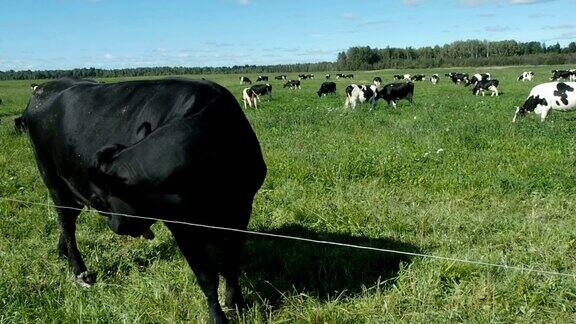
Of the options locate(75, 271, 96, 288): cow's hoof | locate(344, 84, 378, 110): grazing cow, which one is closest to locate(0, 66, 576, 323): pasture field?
locate(75, 271, 96, 288): cow's hoof

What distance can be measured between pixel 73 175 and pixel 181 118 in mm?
1696

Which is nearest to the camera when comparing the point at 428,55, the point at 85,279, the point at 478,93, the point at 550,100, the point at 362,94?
the point at 85,279

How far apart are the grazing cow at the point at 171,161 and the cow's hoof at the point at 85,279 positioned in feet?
2.90

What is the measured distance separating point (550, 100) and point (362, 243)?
14.3 metres

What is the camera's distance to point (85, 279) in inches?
207

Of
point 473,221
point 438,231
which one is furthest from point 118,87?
point 473,221

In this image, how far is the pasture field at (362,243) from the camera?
13.9 feet

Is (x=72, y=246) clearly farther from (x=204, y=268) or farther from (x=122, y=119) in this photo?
(x=204, y=268)

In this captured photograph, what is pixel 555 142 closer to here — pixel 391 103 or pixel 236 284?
pixel 236 284

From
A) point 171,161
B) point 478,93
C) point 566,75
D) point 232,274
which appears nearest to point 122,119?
point 171,161

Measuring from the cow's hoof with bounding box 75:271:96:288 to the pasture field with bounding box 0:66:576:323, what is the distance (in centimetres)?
11

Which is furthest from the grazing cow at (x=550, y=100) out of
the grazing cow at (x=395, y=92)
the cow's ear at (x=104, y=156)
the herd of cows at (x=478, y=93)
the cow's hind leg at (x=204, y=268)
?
the cow's ear at (x=104, y=156)

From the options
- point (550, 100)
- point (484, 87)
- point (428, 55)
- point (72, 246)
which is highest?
point (428, 55)

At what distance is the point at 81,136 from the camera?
15.1 ft
